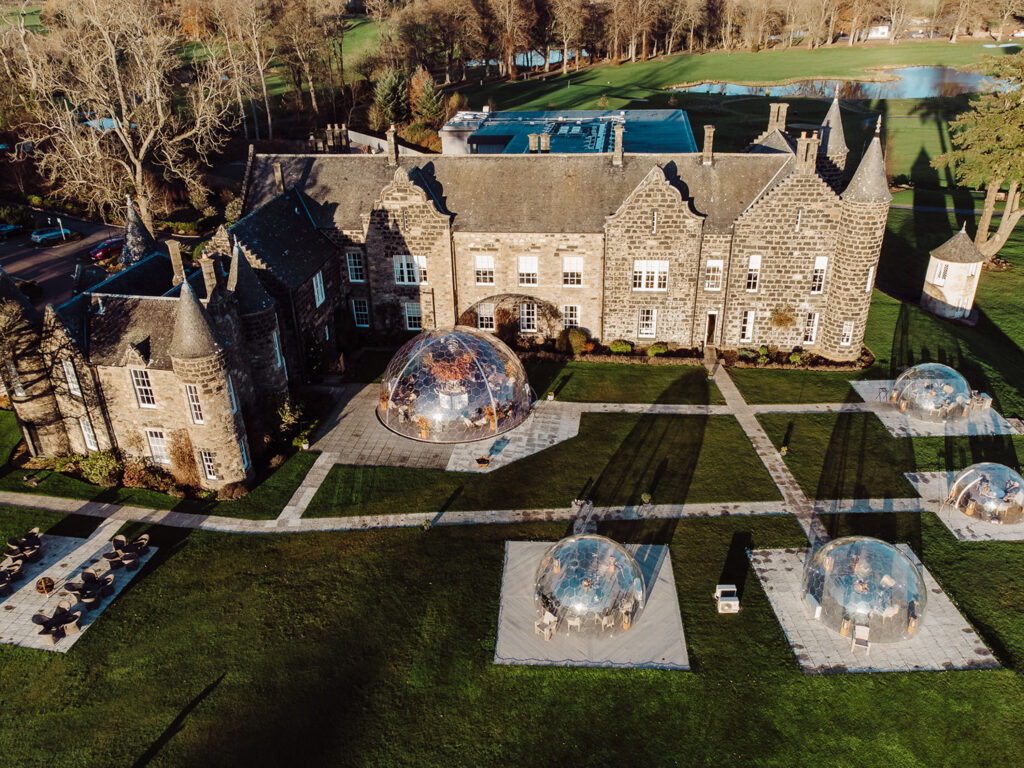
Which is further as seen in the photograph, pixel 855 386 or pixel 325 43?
pixel 325 43

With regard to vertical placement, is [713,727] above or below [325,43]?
below

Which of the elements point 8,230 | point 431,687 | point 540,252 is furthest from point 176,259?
point 8,230

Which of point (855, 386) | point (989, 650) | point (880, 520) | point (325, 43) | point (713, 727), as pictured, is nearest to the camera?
point (713, 727)

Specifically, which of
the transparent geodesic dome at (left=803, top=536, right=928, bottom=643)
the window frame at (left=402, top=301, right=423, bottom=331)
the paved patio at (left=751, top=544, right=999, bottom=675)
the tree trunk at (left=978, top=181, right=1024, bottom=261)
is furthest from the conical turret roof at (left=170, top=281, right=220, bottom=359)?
the tree trunk at (left=978, top=181, right=1024, bottom=261)

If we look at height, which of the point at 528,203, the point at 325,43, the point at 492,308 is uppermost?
the point at 325,43

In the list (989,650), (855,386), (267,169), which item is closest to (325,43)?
(267,169)

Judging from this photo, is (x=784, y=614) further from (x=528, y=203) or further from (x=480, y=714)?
(x=528, y=203)

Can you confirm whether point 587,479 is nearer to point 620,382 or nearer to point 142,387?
point 620,382
